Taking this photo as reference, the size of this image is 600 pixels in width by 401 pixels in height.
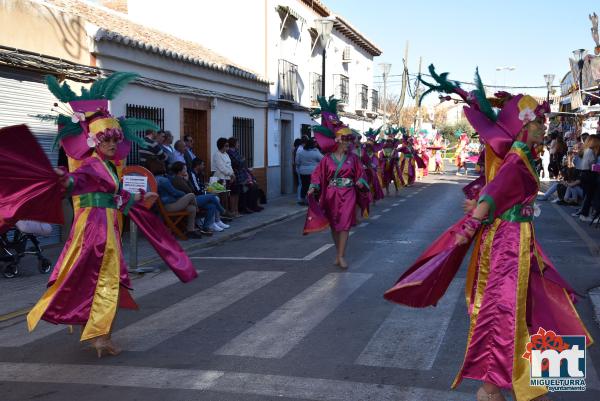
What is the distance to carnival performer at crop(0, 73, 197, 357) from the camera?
5.08 m

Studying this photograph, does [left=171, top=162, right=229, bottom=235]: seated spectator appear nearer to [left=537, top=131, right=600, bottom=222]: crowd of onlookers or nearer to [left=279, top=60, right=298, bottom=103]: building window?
[left=537, top=131, right=600, bottom=222]: crowd of onlookers

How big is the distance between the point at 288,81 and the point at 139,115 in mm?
10542

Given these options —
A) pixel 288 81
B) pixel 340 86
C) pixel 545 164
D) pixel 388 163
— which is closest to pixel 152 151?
pixel 388 163

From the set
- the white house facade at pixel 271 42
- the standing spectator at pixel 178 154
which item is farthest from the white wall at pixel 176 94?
the standing spectator at pixel 178 154

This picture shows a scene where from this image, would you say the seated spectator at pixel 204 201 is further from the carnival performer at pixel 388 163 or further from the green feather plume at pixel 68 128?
the carnival performer at pixel 388 163

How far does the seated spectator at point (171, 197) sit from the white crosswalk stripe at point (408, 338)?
236 inches

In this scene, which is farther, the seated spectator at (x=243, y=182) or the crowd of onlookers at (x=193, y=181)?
the seated spectator at (x=243, y=182)

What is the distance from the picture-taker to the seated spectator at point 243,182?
1600 cm

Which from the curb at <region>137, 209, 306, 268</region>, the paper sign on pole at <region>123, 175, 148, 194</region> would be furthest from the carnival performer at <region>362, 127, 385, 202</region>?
the paper sign on pole at <region>123, 175, 148, 194</region>

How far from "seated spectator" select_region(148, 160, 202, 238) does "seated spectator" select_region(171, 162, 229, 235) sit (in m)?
0.13

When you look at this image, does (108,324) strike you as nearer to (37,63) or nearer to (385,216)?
(37,63)

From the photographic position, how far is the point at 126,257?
10.6 meters

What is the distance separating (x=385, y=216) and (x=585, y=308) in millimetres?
8781

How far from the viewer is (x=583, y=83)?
22.7 meters
